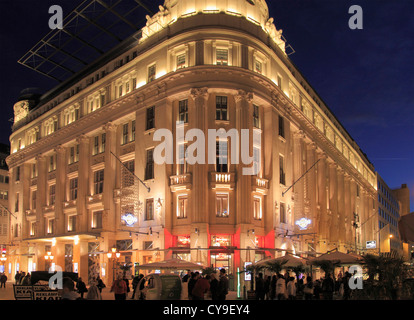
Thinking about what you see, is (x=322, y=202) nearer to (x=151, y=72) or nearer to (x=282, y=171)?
(x=282, y=171)

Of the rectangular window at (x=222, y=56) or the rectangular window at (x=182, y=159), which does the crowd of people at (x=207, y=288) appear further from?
the rectangular window at (x=222, y=56)

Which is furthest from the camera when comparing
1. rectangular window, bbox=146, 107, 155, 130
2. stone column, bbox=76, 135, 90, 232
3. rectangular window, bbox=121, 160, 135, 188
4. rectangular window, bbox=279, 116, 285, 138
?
stone column, bbox=76, 135, 90, 232

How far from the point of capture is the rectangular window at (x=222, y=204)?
3956 centimetres

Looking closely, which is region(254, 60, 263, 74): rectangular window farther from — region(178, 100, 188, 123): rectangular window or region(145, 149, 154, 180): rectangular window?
region(145, 149, 154, 180): rectangular window

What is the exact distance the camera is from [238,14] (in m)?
43.0

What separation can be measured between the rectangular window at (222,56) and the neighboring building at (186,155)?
92mm

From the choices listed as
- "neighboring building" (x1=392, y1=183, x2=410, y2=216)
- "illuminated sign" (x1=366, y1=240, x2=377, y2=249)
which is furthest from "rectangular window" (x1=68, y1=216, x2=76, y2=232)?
"neighboring building" (x1=392, y1=183, x2=410, y2=216)

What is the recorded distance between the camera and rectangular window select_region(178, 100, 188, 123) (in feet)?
137

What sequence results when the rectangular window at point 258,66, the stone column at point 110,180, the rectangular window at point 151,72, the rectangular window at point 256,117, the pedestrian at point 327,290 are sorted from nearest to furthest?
the pedestrian at point 327,290 < the rectangular window at point 256,117 < the rectangular window at point 258,66 < the rectangular window at point 151,72 < the stone column at point 110,180

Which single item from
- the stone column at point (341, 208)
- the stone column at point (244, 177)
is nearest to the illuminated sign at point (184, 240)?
the stone column at point (244, 177)

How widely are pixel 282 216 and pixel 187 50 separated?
59.7ft

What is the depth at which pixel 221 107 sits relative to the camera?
41531 millimetres

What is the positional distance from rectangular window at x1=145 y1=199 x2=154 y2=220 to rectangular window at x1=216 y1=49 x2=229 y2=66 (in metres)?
14.1
